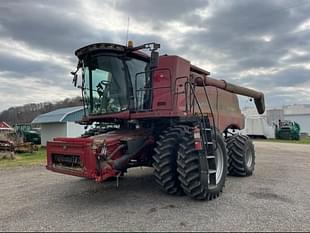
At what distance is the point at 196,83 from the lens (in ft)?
24.7

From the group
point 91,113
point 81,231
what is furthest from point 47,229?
point 91,113

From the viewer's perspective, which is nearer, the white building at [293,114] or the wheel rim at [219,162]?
the wheel rim at [219,162]

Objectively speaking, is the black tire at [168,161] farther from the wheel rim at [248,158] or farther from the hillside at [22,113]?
the hillside at [22,113]

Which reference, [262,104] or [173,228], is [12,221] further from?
[262,104]

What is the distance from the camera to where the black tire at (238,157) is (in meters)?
8.84

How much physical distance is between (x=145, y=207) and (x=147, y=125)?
7.36 ft

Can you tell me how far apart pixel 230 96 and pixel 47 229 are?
7117mm

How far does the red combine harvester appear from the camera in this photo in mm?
5789

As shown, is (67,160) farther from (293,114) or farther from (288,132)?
(293,114)

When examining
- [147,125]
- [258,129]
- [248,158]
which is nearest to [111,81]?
[147,125]

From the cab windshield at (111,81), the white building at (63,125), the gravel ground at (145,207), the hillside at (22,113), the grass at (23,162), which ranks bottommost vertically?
the grass at (23,162)

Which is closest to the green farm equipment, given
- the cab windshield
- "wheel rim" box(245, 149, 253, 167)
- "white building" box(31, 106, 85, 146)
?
"white building" box(31, 106, 85, 146)

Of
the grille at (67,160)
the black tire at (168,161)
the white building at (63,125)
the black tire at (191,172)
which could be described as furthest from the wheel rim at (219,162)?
the white building at (63,125)

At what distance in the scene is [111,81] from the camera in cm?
692
